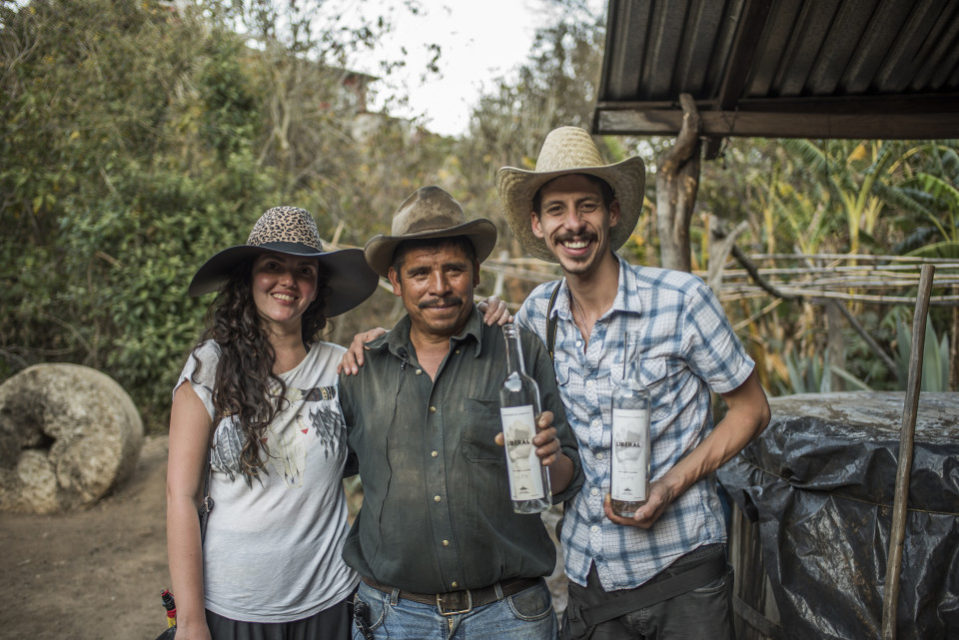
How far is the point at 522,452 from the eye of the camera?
1.79 m

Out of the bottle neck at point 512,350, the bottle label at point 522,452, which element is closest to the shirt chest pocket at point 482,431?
the bottle neck at point 512,350

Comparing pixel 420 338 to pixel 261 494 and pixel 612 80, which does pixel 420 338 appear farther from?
pixel 612 80

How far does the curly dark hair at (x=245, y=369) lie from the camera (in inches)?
85.0

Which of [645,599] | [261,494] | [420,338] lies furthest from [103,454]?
[645,599]

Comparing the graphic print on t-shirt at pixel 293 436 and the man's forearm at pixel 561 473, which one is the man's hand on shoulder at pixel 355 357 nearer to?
the graphic print on t-shirt at pixel 293 436

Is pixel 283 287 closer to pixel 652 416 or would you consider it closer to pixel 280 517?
pixel 280 517

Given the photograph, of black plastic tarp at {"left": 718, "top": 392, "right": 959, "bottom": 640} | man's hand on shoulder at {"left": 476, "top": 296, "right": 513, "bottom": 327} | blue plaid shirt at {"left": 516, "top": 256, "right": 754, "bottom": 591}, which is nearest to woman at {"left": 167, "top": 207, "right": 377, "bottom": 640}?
man's hand on shoulder at {"left": 476, "top": 296, "right": 513, "bottom": 327}

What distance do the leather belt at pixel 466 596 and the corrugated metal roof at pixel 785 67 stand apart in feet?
8.69

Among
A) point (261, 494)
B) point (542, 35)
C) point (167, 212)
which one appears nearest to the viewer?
point (261, 494)

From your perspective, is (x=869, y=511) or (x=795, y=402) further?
(x=795, y=402)

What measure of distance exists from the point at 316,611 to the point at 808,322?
7.52 metres

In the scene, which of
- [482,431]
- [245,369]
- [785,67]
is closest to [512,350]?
[482,431]

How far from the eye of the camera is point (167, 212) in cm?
802

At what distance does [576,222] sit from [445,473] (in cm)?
95
